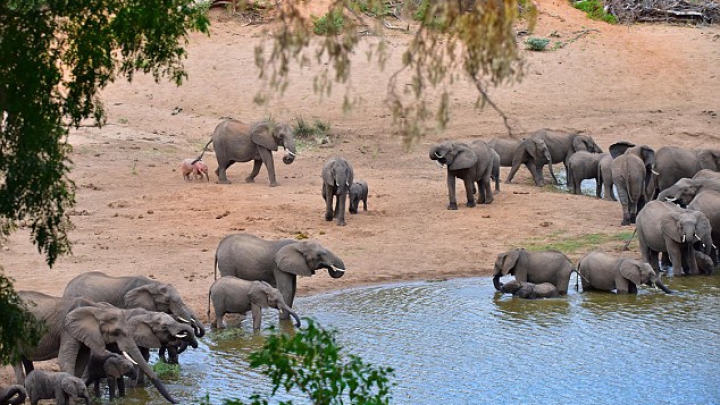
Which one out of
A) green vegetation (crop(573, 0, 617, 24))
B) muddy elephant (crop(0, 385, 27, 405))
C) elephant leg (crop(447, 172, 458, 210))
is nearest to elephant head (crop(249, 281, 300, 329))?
muddy elephant (crop(0, 385, 27, 405))

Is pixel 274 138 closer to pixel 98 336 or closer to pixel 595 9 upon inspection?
pixel 98 336

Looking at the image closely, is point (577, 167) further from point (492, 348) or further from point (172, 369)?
point (172, 369)

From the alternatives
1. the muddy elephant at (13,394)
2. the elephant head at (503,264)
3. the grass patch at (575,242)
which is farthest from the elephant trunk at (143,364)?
the grass patch at (575,242)

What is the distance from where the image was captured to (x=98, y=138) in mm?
25781

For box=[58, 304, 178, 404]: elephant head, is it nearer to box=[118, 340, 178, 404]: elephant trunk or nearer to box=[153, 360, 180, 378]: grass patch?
box=[118, 340, 178, 404]: elephant trunk

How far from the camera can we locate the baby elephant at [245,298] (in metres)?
13.3

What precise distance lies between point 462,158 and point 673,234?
547 cm

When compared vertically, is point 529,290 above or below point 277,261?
below

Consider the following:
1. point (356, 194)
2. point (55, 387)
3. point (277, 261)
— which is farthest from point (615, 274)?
point (55, 387)

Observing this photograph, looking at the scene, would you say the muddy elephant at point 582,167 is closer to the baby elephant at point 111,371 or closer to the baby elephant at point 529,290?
the baby elephant at point 529,290

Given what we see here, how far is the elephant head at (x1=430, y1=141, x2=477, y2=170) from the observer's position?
2086cm

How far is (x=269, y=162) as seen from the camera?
905 inches

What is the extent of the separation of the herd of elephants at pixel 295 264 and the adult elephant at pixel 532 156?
1.0 inches

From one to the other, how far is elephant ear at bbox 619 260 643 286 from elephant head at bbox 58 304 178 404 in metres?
6.59
